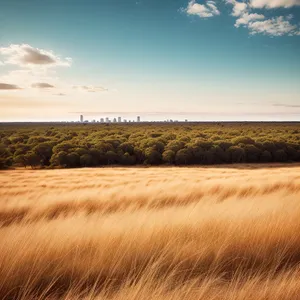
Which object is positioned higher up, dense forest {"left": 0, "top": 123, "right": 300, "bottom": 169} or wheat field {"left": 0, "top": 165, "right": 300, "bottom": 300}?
wheat field {"left": 0, "top": 165, "right": 300, "bottom": 300}

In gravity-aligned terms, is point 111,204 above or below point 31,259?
below

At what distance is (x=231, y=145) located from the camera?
63.8 m

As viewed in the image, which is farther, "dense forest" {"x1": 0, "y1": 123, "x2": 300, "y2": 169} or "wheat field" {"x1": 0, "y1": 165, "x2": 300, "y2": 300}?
"dense forest" {"x1": 0, "y1": 123, "x2": 300, "y2": 169}

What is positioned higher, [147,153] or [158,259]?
[158,259]

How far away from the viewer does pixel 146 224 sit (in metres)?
4.37

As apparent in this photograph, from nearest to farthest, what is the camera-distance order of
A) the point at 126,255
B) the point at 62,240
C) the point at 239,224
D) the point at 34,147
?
the point at 126,255
the point at 62,240
the point at 239,224
the point at 34,147

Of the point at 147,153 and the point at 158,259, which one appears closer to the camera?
the point at 158,259

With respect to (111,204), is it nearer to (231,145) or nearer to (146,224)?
(146,224)

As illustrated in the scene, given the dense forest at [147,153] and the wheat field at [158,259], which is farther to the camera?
the dense forest at [147,153]

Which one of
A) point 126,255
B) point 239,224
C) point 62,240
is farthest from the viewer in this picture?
point 239,224

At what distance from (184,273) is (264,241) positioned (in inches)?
56.5

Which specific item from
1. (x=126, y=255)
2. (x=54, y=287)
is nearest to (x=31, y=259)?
(x=54, y=287)

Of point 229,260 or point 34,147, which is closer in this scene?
point 229,260

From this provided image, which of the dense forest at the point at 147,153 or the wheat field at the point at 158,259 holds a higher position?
the wheat field at the point at 158,259
